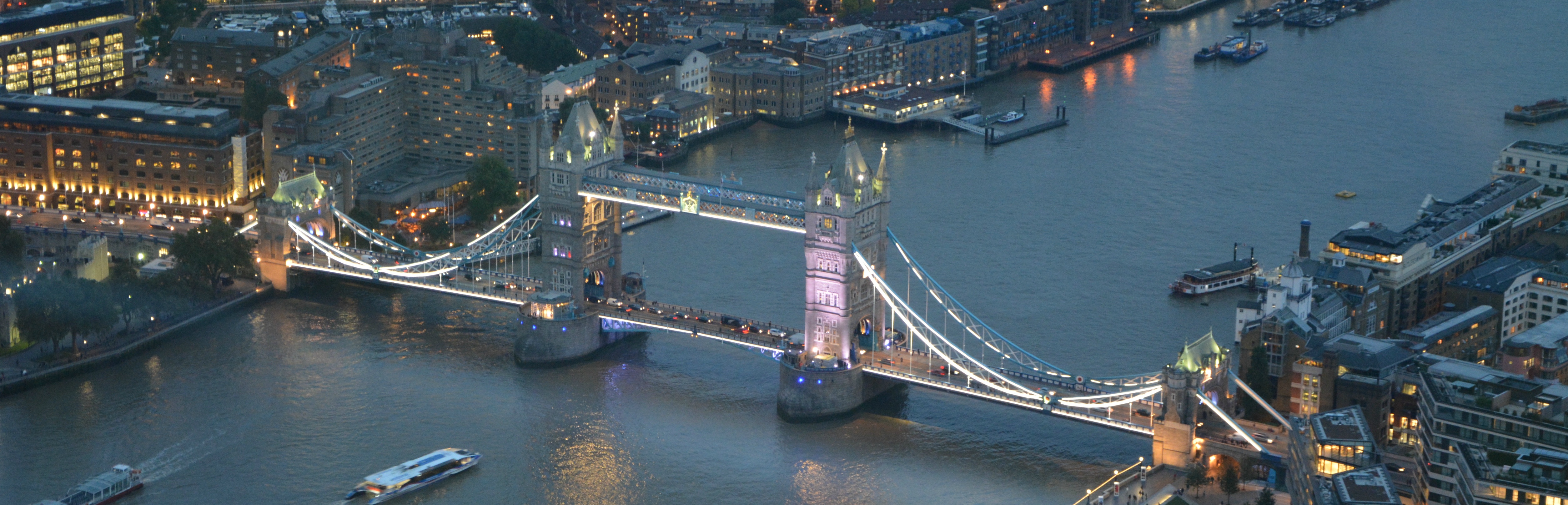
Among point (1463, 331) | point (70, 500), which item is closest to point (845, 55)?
point (1463, 331)

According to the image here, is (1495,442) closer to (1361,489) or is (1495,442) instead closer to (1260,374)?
(1361,489)

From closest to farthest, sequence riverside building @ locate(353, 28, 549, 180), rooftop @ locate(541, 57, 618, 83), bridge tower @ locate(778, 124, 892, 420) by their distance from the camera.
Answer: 1. bridge tower @ locate(778, 124, 892, 420)
2. riverside building @ locate(353, 28, 549, 180)
3. rooftop @ locate(541, 57, 618, 83)

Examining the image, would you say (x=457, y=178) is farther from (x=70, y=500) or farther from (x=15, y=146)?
(x=70, y=500)

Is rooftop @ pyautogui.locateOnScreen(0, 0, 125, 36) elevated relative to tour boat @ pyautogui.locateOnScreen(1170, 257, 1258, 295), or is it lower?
elevated

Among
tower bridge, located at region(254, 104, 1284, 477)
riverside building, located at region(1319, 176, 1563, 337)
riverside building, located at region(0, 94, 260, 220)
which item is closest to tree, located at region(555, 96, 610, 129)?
riverside building, located at region(0, 94, 260, 220)

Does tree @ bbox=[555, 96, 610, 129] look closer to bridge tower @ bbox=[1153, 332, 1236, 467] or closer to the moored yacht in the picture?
the moored yacht

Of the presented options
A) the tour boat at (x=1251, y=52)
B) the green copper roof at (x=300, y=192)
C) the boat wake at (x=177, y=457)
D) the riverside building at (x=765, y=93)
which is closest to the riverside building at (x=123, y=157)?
the green copper roof at (x=300, y=192)

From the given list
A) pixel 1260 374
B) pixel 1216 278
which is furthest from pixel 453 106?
pixel 1260 374

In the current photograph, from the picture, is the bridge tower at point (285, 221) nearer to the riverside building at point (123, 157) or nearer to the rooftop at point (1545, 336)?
the riverside building at point (123, 157)
